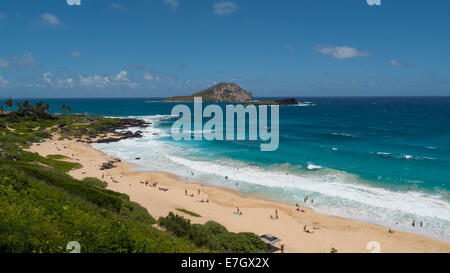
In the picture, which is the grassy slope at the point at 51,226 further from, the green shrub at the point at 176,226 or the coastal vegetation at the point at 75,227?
the green shrub at the point at 176,226

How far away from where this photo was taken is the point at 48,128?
8075cm

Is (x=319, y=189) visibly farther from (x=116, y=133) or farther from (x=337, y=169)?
(x=116, y=133)

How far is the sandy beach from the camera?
904 inches

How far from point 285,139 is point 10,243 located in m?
69.4

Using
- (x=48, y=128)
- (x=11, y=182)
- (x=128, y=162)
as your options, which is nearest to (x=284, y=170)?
(x=128, y=162)

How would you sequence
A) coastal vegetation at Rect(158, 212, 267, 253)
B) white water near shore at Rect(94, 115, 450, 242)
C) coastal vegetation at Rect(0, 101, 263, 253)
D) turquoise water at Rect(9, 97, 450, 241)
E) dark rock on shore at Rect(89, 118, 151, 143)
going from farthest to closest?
dark rock on shore at Rect(89, 118, 151, 143), turquoise water at Rect(9, 97, 450, 241), white water near shore at Rect(94, 115, 450, 242), coastal vegetation at Rect(158, 212, 267, 253), coastal vegetation at Rect(0, 101, 263, 253)

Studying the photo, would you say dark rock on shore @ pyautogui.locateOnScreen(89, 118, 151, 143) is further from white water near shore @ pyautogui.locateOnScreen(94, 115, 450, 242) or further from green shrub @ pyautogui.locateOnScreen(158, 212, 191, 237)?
green shrub @ pyautogui.locateOnScreen(158, 212, 191, 237)

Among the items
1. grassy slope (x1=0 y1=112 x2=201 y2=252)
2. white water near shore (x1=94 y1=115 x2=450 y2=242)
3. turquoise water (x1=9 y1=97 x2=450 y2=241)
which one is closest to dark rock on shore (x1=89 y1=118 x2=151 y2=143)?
turquoise water (x1=9 y1=97 x2=450 y2=241)

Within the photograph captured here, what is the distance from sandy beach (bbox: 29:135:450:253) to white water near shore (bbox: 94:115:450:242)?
218 centimetres

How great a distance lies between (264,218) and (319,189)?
1249 centimetres

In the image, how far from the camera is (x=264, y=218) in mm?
27969

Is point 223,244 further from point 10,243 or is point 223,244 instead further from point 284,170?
point 284,170

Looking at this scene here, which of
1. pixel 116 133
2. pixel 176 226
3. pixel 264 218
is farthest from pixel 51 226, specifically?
pixel 116 133

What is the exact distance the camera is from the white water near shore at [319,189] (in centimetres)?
2827
